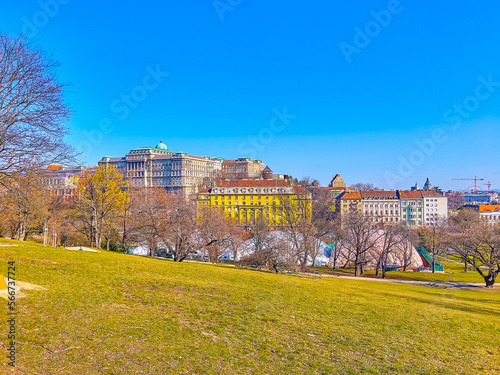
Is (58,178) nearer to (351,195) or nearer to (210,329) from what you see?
(210,329)

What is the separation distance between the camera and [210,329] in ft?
30.8

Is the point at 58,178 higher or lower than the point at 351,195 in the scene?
lower

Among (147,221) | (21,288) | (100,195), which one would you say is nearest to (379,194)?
(147,221)

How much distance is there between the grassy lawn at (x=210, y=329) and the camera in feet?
23.8

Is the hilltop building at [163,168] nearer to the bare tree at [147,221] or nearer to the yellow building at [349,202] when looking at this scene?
the yellow building at [349,202]

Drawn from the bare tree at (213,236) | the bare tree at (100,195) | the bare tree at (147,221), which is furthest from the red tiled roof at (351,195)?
the bare tree at (100,195)

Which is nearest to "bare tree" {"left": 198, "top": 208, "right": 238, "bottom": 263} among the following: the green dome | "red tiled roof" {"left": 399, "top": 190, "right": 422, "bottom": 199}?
"red tiled roof" {"left": 399, "top": 190, "right": 422, "bottom": 199}

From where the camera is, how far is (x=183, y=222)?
3278 centimetres

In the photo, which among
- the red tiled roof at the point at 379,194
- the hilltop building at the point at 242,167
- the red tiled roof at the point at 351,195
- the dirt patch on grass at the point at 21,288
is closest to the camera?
the dirt patch on grass at the point at 21,288

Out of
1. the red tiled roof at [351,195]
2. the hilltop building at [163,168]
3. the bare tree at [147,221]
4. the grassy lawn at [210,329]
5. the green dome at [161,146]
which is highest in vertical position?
the green dome at [161,146]

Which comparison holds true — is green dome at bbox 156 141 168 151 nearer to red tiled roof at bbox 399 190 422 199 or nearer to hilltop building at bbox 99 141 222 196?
hilltop building at bbox 99 141 222 196

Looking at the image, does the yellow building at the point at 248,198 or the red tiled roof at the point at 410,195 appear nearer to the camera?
the yellow building at the point at 248,198

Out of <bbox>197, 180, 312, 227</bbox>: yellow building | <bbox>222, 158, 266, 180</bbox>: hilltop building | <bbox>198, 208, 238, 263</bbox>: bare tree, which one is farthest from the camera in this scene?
<bbox>222, 158, 266, 180</bbox>: hilltop building

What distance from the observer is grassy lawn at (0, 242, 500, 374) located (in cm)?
724
